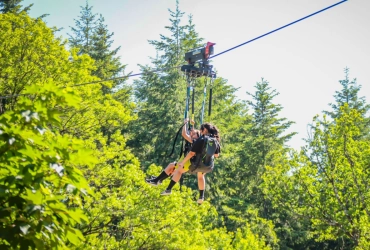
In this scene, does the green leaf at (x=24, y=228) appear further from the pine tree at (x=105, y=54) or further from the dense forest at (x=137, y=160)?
the pine tree at (x=105, y=54)

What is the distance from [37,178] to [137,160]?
16241mm

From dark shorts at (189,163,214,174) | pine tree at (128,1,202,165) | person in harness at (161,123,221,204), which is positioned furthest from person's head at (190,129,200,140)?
pine tree at (128,1,202,165)

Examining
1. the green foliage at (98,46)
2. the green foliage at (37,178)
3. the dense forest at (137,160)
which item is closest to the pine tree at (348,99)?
the dense forest at (137,160)

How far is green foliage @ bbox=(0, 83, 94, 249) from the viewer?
3174 mm

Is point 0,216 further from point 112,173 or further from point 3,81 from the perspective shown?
point 3,81

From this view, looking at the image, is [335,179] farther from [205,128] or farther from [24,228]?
[24,228]

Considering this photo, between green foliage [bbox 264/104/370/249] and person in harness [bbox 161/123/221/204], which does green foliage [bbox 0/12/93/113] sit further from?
person in harness [bbox 161/123/221/204]

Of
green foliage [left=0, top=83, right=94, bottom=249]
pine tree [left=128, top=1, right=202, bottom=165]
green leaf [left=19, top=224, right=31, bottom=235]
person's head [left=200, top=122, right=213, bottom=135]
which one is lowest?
green leaf [left=19, top=224, right=31, bottom=235]

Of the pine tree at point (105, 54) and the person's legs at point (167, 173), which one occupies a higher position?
the pine tree at point (105, 54)

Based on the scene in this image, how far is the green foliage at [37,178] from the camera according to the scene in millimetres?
3174

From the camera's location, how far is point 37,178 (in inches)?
127

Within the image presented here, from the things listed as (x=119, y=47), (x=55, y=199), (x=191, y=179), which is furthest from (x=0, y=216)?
(x=119, y=47)

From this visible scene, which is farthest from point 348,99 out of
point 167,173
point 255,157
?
point 167,173

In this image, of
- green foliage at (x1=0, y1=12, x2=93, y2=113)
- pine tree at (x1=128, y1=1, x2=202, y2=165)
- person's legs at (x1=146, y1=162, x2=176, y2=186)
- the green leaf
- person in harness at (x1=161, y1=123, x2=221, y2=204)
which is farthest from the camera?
pine tree at (x1=128, y1=1, x2=202, y2=165)
